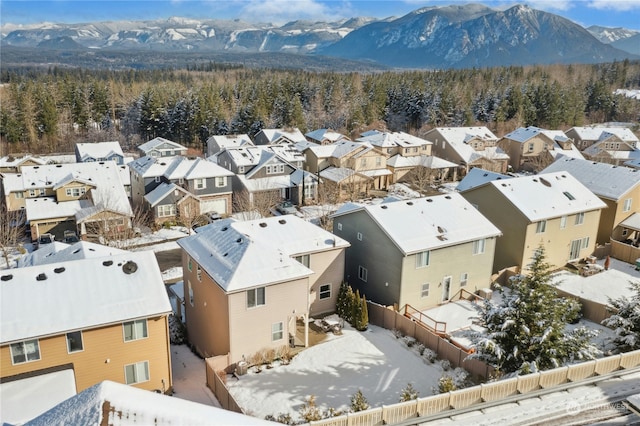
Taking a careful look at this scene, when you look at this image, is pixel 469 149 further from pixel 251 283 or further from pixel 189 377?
pixel 189 377

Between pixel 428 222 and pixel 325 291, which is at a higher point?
pixel 428 222

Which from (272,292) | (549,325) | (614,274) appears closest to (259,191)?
(272,292)

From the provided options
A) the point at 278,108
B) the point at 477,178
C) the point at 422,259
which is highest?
the point at 278,108

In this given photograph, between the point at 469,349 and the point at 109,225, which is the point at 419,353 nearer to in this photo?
the point at 469,349

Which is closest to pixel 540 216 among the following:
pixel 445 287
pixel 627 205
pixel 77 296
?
pixel 445 287

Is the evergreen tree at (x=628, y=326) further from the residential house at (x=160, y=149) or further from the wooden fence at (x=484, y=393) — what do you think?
the residential house at (x=160, y=149)

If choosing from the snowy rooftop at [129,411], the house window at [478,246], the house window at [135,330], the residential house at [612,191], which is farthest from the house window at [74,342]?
the residential house at [612,191]
